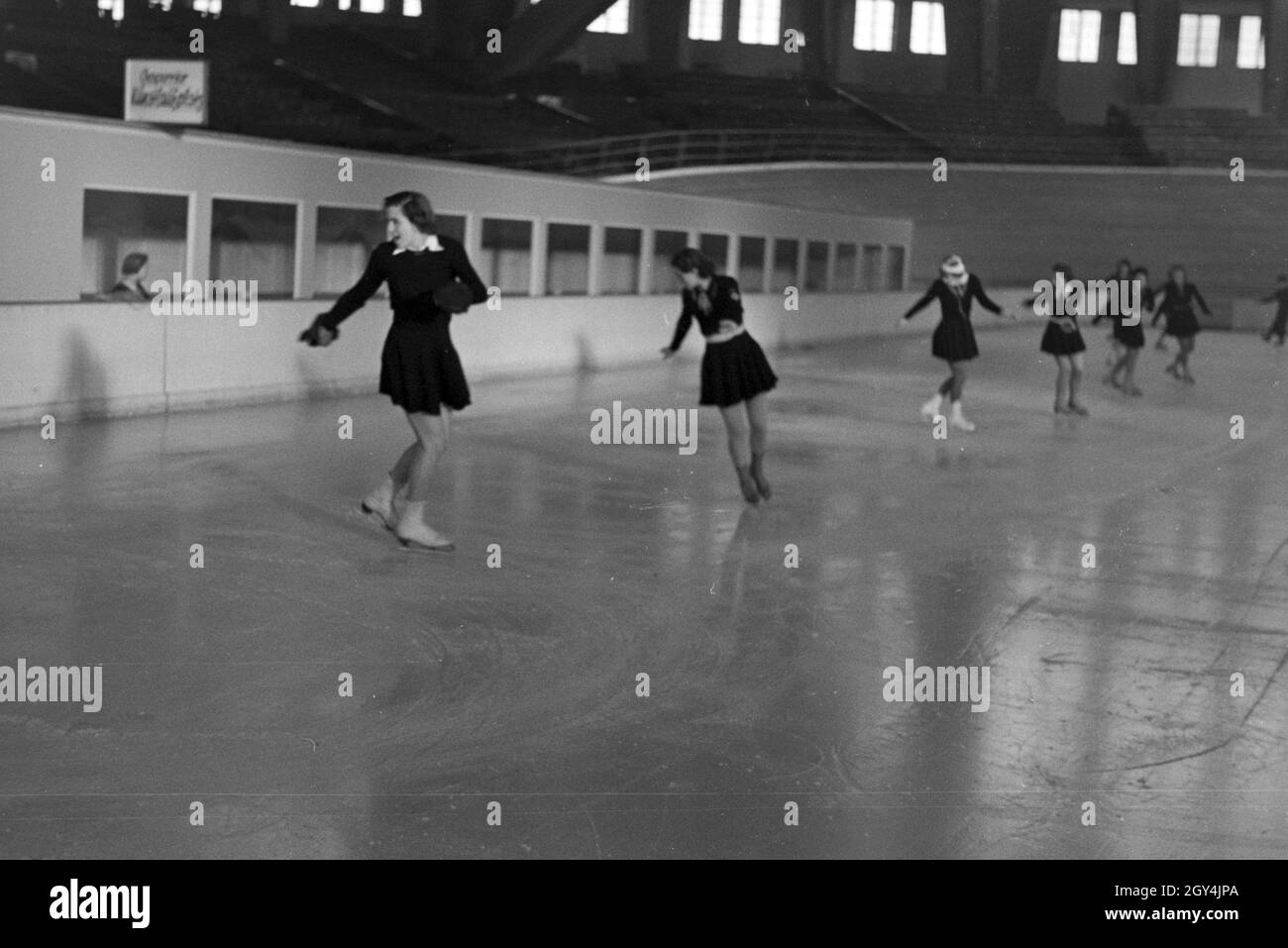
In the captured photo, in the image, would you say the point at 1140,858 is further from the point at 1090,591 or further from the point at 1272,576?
the point at 1272,576

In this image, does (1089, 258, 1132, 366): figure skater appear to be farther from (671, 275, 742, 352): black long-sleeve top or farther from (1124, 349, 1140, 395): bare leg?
(671, 275, 742, 352): black long-sleeve top

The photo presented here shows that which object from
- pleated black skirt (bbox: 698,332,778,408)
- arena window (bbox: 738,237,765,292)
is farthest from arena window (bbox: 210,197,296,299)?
arena window (bbox: 738,237,765,292)

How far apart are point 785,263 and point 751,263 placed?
1953mm

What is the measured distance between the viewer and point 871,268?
38.7 metres

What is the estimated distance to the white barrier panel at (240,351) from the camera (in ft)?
45.0

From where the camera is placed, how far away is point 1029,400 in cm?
1994

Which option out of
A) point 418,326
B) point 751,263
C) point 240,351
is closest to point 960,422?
point 240,351

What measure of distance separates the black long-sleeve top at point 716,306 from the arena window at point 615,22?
3974cm

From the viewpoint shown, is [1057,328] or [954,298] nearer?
[954,298]

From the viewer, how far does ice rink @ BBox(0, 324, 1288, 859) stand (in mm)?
4695

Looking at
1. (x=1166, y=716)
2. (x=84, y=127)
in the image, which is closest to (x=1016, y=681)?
(x=1166, y=716)

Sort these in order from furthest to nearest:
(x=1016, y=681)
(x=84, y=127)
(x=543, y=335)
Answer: (x=543, y=335) → (x=84, y=127) → (x=1016, y=681)

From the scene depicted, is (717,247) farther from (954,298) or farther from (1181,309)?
(954,298)

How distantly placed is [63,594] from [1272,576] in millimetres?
5885
